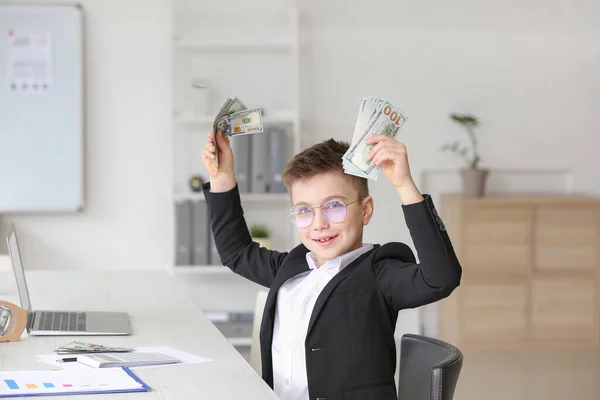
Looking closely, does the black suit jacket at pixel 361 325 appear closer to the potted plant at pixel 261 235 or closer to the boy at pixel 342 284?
the boy at pixel 342 284

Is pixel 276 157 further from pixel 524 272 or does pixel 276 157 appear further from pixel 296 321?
pixel 296 321

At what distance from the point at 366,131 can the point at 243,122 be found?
0.42m

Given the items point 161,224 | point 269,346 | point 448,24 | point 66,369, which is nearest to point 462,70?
point 448,24

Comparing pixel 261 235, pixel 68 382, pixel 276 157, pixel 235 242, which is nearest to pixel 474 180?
pixel 276 157

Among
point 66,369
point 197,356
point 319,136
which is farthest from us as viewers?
point 319,136

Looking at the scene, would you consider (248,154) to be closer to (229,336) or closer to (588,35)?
(229,336)

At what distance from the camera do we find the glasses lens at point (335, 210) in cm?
196

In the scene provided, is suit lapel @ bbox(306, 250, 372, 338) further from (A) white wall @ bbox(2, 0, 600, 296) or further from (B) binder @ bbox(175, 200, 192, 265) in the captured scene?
(A) white wall @ bbox(2, 0, 600, 296)

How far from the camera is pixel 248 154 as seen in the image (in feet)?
16.4

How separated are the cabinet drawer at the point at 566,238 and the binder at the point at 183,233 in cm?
197

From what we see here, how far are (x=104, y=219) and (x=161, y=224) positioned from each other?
314 mm

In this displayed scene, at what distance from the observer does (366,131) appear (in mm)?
1828

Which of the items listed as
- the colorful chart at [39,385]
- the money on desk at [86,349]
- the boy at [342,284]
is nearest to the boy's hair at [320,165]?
the boy at [342,284]

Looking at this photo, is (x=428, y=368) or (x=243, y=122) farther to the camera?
(x=243, y=122)
